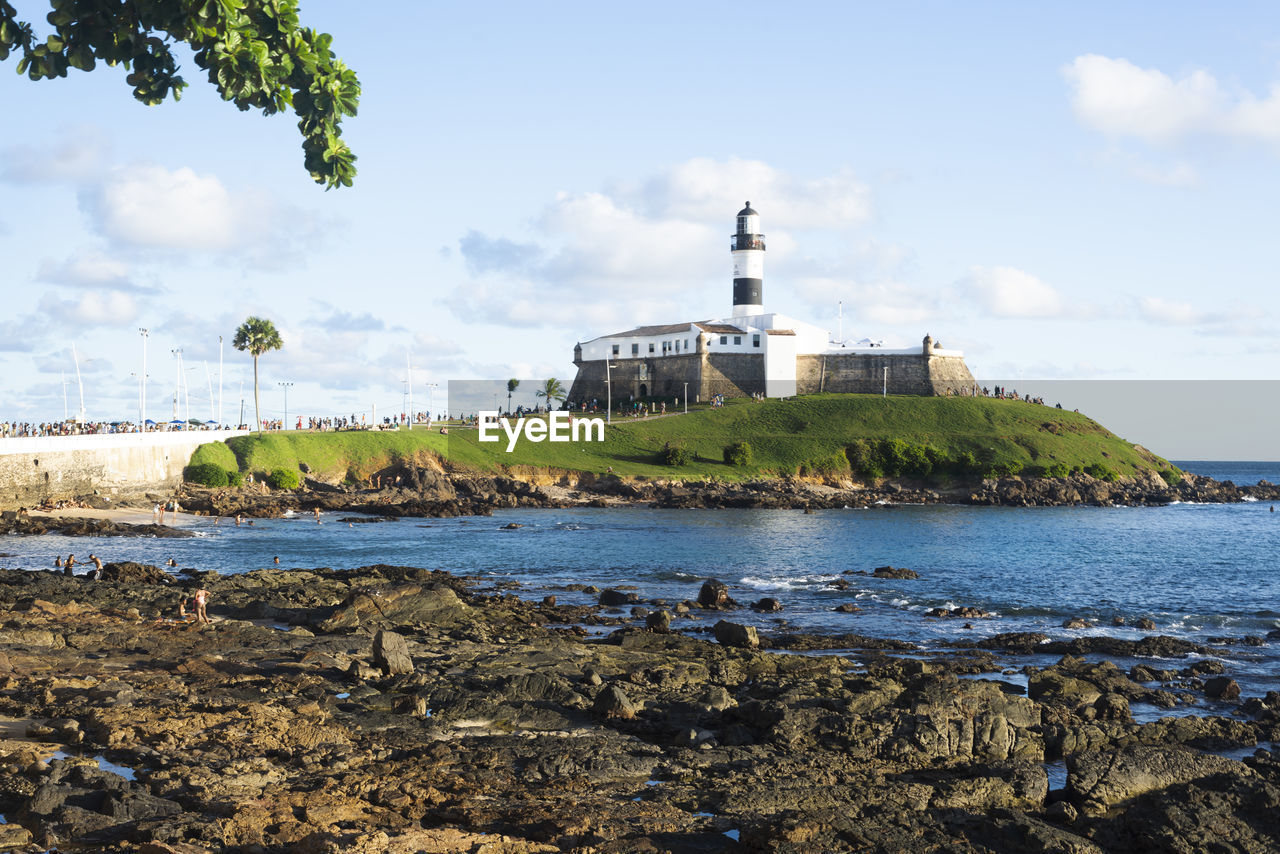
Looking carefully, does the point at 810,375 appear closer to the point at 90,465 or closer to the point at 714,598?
the point at 90,465

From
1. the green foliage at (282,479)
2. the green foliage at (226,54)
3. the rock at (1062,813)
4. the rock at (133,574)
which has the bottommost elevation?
the rock at (1062,813)

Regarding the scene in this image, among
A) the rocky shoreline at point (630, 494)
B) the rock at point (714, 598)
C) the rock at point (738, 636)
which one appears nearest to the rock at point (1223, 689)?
the rock at point (738, 636)

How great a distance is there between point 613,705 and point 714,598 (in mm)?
20126

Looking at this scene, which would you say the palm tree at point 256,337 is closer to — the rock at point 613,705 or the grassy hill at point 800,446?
the grassy hill at point 800,446

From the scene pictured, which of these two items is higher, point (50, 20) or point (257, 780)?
point (50, 20)

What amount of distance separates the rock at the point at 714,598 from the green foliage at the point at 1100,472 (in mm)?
83879

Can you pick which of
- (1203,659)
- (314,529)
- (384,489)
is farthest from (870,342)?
(1203,659)

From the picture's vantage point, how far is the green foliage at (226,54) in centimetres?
896

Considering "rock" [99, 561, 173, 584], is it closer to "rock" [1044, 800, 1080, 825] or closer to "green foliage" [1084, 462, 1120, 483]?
"rock" [1044, 800, 1080, 825]

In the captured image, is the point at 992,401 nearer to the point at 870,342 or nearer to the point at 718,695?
the point at 870,342

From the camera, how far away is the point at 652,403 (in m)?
128

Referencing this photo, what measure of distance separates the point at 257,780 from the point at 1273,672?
28.5m

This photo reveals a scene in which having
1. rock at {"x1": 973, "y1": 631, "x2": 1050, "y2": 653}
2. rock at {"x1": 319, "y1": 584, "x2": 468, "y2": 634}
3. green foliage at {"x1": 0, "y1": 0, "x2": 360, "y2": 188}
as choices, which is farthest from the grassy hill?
green foliage at {"x1": 0, "y1": 0, "x2": 360, "y2": 188}

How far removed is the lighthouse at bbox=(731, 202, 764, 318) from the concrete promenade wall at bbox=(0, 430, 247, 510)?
7032cm
